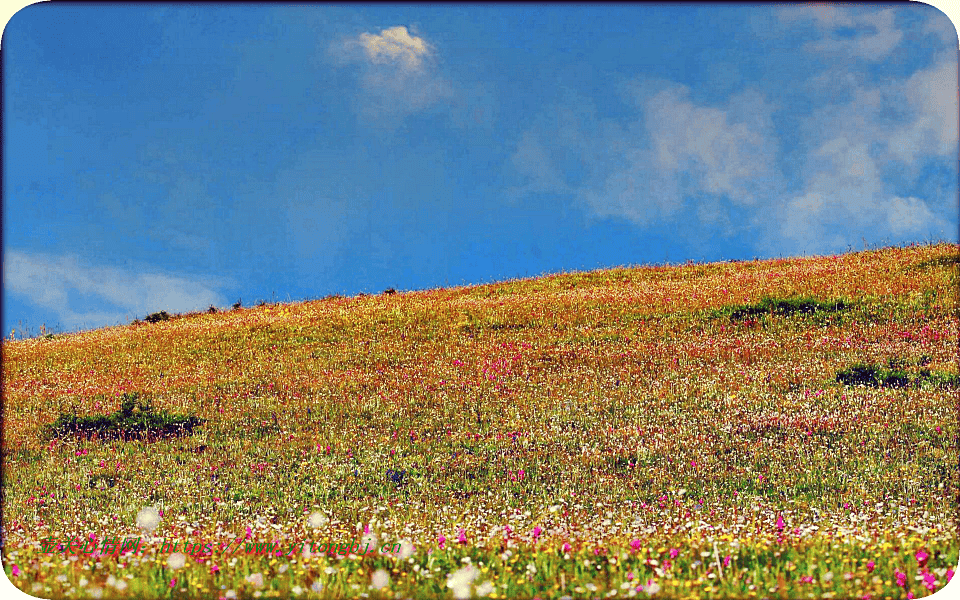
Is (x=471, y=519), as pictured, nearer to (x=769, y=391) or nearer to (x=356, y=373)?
(x=769, y=391)

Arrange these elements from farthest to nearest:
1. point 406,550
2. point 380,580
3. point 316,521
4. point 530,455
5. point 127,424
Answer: point 127,424, point 530,455, point 316,521, point 406,550, point 380,580

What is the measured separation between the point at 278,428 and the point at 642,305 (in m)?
17.4

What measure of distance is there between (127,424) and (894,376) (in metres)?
16.5

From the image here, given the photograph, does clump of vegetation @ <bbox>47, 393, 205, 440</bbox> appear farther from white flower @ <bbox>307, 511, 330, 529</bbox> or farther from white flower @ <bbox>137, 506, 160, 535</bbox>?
white flower @ <bbox>307, 511, 330, 529</bbox>

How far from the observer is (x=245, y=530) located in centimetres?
855

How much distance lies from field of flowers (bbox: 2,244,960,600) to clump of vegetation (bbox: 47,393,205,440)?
25cm

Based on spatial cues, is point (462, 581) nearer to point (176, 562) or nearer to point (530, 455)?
point (176, 562)

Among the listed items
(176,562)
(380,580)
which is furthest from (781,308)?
(176,562)

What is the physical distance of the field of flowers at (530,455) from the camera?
5855mm

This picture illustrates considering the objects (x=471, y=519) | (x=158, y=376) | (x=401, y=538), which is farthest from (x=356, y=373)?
(x=401, y=538)

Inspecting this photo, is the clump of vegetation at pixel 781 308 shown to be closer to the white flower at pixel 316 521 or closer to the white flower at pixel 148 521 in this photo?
the white flower at pixel 316 521

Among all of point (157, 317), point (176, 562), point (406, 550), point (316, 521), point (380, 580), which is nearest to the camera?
point (380, 580)

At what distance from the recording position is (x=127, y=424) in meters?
16.1

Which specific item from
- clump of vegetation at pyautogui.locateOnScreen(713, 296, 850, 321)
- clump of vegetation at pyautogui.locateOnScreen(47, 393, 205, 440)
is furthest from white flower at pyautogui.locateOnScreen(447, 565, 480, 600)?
clump of vegetation at pyautogui.locateOnScreen(713, 296, 850, 321)
